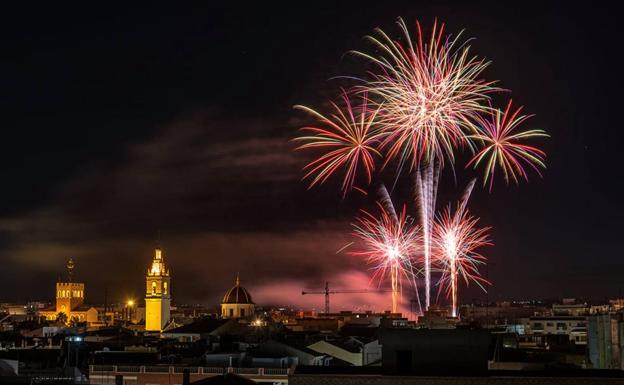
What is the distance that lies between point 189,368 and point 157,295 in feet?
368

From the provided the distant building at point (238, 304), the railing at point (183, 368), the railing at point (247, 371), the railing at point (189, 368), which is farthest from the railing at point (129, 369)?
the distant building at point (238, 304)

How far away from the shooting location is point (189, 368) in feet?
184

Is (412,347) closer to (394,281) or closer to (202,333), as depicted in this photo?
(394,281)

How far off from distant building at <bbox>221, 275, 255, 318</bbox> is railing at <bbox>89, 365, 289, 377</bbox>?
11096 cm

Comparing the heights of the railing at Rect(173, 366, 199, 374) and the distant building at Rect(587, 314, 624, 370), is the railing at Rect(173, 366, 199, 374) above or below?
below

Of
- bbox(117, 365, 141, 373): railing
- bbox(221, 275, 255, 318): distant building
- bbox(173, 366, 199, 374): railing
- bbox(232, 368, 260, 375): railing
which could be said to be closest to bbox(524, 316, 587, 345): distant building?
bbox(221, 275, 255, 318): distant building

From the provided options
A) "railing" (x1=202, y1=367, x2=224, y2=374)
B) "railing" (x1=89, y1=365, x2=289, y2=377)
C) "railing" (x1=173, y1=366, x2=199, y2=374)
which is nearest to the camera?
"railing" (x1=89, y1=365, x2=289, y2=377)

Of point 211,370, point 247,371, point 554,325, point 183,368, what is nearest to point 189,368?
point 183,368

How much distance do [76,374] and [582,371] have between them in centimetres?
2499

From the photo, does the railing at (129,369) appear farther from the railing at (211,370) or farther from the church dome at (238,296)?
the church dome at (238,296)

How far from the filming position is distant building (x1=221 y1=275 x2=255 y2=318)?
563 feet

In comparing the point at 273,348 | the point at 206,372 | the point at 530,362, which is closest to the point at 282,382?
the point at 206,372

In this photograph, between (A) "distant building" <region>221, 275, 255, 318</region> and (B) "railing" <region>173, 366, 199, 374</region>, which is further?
(A) "distant building" <region>221, 275, 255, 318</region>

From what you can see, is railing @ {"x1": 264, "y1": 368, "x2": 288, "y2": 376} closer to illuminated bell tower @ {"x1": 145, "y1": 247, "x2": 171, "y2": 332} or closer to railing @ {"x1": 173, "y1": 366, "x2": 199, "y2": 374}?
railing @ {"x1": 173, "y1": 366, "x2": 199, "y2": 374}
